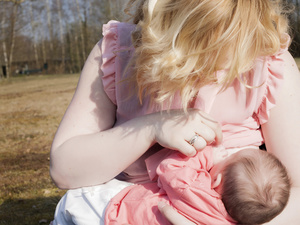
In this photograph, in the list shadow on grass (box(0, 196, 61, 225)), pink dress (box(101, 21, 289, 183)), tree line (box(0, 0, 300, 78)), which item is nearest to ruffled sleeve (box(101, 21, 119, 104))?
pink dress (box(101, 21, 289, 183))

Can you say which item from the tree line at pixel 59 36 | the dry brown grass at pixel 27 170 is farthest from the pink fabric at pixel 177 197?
the tree line at pixel 59 36

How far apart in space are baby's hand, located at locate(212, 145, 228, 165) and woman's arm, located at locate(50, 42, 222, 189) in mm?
61

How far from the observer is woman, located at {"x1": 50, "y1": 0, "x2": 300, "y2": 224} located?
1.24m

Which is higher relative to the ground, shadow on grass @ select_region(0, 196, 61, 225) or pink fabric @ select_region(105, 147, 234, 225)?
pink fabric @ select_region(105, 147, 234, 225)

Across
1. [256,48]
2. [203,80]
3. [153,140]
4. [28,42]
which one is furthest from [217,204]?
[28,42]

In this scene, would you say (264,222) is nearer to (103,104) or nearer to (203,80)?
(203,80)

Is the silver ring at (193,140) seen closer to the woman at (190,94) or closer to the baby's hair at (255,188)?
the woman at (190,94)

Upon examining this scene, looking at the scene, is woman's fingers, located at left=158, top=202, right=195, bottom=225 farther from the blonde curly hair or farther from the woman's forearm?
the blonde curly hair

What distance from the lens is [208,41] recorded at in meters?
1.26

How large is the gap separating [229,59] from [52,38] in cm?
3527

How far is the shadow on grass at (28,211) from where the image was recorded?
2891mm

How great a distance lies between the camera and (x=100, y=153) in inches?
53.2

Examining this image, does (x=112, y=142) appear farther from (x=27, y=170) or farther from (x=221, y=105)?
(x=27, y=170)

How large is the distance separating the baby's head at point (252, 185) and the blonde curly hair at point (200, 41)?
267 mm
